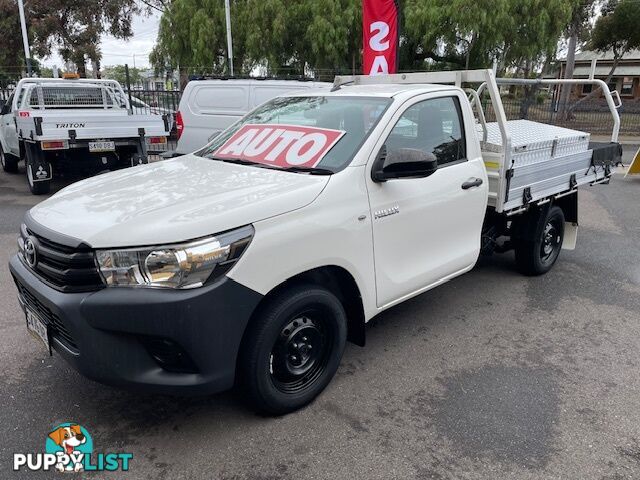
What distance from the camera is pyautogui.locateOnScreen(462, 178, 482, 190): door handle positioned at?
4.09 metres

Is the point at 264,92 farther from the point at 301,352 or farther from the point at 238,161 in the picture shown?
the point at 301,352

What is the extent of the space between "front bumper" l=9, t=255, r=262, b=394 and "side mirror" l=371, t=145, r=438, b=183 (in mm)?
1143

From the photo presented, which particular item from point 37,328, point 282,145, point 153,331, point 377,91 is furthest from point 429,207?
point 37,328

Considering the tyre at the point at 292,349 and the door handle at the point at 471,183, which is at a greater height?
the door handle at the point at 471,183

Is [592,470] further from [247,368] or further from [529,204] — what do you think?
[529,204]

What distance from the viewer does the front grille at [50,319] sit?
2723 millimetres

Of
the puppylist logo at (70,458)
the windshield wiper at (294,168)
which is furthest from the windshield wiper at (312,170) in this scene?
the puppylist logo at (70,458)

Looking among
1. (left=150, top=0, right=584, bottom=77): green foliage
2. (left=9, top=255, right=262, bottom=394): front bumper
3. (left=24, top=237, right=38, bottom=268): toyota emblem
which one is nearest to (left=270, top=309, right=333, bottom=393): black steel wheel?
(left=9, top=255, right=262, bottom=394): front bumper

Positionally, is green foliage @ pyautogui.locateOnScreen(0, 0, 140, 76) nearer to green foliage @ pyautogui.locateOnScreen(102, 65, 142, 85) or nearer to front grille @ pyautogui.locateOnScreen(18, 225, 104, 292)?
green foliage @ pyautogui.locateOnScreen(102, 65, 142, 85)

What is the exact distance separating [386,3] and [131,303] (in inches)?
323

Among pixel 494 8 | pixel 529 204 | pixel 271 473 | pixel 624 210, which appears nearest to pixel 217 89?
pixel 529 204

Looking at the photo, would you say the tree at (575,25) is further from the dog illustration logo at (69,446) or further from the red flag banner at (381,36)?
the dog illustration logo at (69,446)

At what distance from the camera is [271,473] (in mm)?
2723

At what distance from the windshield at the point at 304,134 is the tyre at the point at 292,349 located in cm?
84
